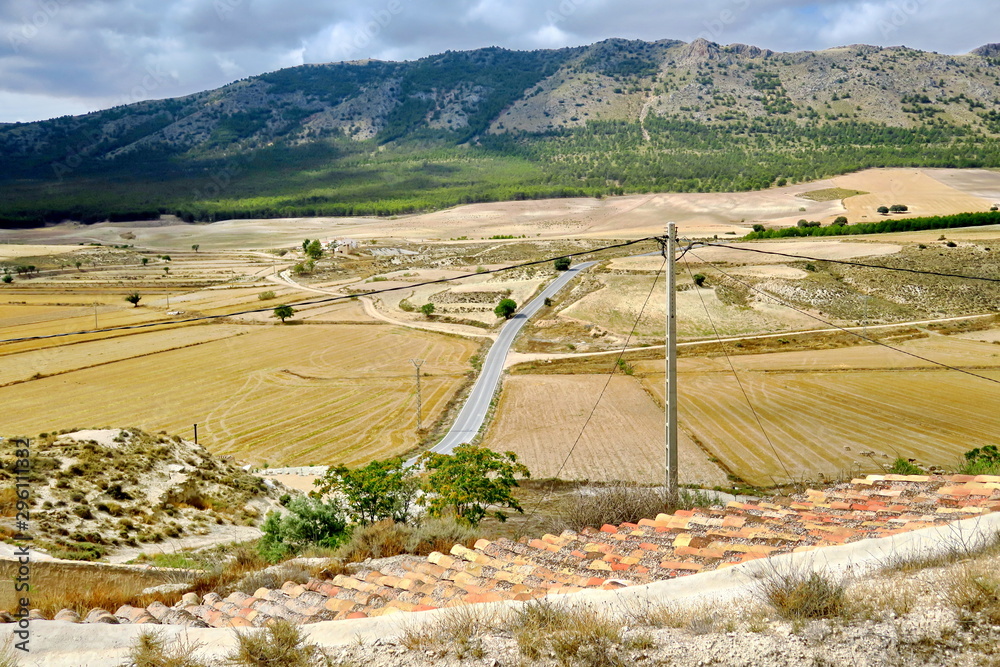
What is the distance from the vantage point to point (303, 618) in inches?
340

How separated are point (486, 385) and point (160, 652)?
46952 millimetres

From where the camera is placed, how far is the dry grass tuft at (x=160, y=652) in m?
6.74

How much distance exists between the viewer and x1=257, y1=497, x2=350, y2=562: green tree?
1636 centimetres

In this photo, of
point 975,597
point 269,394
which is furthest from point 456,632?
point 269,394

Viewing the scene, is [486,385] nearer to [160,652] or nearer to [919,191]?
[160,652]

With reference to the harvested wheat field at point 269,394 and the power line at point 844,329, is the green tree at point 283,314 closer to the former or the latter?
the harvested wheat field at point 269,394

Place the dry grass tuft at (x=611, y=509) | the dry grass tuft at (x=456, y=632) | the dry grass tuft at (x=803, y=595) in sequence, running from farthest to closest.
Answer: the dry grass tuft at (x=611, y=509), the dry grass tuft at (x=456, y=632), the dry grass tuft at (x=803, y=595)

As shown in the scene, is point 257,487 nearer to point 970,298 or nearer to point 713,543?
point 713,543

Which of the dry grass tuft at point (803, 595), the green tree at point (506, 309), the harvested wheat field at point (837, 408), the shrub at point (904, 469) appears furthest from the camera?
the green tree at point (506, 309)

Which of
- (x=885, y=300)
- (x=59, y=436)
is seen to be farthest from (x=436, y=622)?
(x=885, y=300)

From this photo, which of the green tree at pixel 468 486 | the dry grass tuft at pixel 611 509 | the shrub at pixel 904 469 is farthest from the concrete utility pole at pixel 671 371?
the shrub at pixel 904 469

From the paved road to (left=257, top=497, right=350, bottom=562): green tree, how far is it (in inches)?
833

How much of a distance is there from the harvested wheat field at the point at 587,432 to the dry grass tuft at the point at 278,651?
2663 cm

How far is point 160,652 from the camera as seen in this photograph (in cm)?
690
